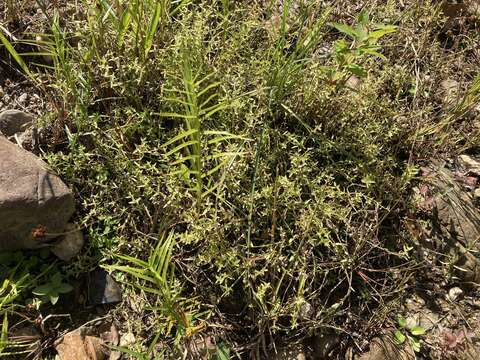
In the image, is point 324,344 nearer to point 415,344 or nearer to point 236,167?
point 415,344

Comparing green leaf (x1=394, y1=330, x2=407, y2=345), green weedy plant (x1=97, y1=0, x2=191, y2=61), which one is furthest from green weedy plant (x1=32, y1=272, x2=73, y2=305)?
green leaf (x1=394, y1=330, x2=407, y2=345)

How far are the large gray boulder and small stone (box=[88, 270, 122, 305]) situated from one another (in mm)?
297

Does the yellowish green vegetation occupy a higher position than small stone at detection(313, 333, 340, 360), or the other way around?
the yellowish green vegetation

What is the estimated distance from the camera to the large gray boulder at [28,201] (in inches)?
87.4

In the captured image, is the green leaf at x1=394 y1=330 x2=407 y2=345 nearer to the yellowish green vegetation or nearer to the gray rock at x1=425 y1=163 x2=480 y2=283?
the yellowish green vegetation

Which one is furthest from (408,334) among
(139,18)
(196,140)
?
(139,18)

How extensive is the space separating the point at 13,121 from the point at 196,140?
1.12 m

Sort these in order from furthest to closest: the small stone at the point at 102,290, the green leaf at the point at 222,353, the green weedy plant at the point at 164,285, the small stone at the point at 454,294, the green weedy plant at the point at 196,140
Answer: the small stone at the point at 454,294, the small stone at the point at 102,290, the green leaf at the point at 222,353, the green weedy plant at the point at 196,140, the green weedy plant at the point at 164,285

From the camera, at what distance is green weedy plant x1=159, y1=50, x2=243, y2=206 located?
2.13 m

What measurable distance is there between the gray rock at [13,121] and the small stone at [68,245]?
632mm

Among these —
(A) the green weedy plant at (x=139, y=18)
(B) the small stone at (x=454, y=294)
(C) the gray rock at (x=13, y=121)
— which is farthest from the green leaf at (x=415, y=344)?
(C) the gray rock at (x=13, y=121)

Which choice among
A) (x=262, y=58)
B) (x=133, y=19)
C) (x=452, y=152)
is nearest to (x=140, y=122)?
(x=133, y=19)

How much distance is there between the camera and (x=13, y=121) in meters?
2.60

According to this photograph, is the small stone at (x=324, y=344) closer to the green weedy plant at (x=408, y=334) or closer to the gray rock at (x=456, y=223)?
the green weedy plant at (x=408, y=334)
